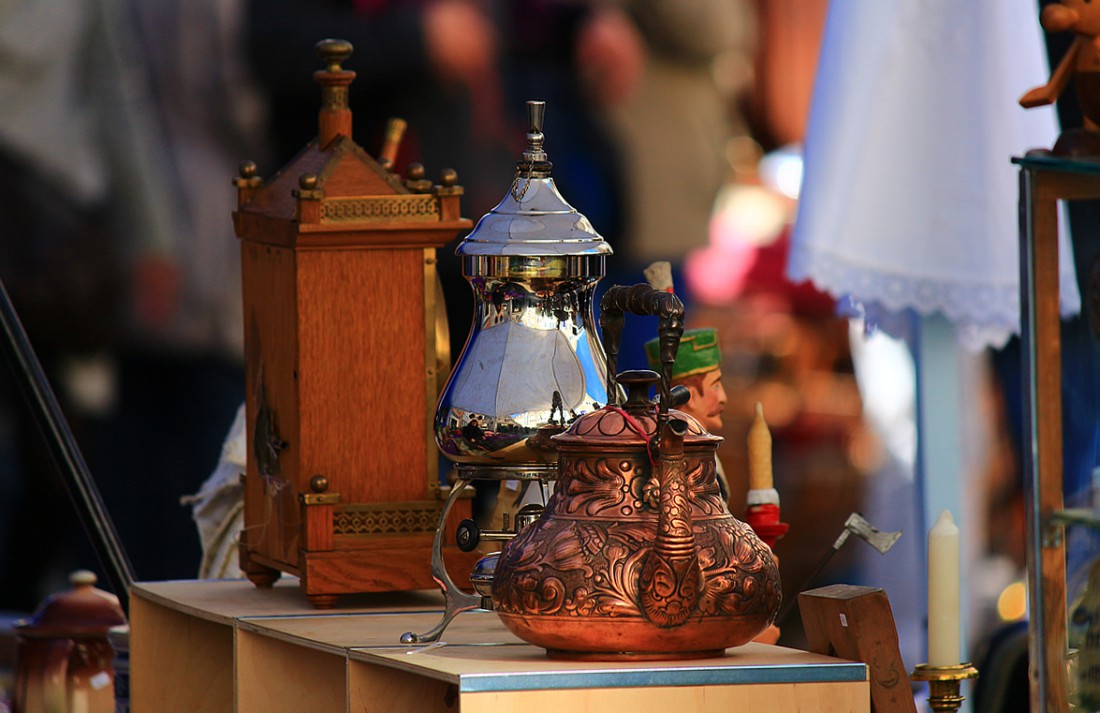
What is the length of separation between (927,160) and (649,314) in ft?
3.41

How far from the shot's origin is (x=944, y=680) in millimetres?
1814

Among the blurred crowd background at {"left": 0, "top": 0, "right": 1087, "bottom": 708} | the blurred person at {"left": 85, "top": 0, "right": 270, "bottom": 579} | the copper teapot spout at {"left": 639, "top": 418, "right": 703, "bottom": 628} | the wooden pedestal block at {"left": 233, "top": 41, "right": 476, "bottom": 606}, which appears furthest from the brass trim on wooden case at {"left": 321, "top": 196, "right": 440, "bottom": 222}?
the blurred person at {"left": 85, "top": 0, "right": 270, "bottom": 579}

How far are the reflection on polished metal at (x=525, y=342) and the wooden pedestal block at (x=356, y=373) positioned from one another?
172mm

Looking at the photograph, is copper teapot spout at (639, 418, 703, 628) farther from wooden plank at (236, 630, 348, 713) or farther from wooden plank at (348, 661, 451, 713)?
wooden plank at (236, 630, 348, 713)

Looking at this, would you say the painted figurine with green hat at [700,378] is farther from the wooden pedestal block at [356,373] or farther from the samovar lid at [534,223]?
the wooden pedestal block at [356,373]

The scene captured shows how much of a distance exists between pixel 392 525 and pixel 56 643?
2.09ft

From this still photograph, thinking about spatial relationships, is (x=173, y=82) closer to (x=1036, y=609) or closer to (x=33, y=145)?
(x=33, y=145)

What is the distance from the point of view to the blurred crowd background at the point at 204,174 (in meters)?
3.91

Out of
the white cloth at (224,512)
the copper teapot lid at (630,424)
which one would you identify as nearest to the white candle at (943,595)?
the copper teapot lid at (630,424)

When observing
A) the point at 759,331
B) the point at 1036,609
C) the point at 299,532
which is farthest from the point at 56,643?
the point at 759,331

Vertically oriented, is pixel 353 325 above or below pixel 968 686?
Result: above

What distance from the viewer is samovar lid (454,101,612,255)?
6.72ft

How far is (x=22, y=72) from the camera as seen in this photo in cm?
388

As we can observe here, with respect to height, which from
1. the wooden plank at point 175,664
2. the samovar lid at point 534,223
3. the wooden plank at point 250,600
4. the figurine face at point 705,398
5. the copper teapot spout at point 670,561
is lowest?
the wooden plank at point 175,664
